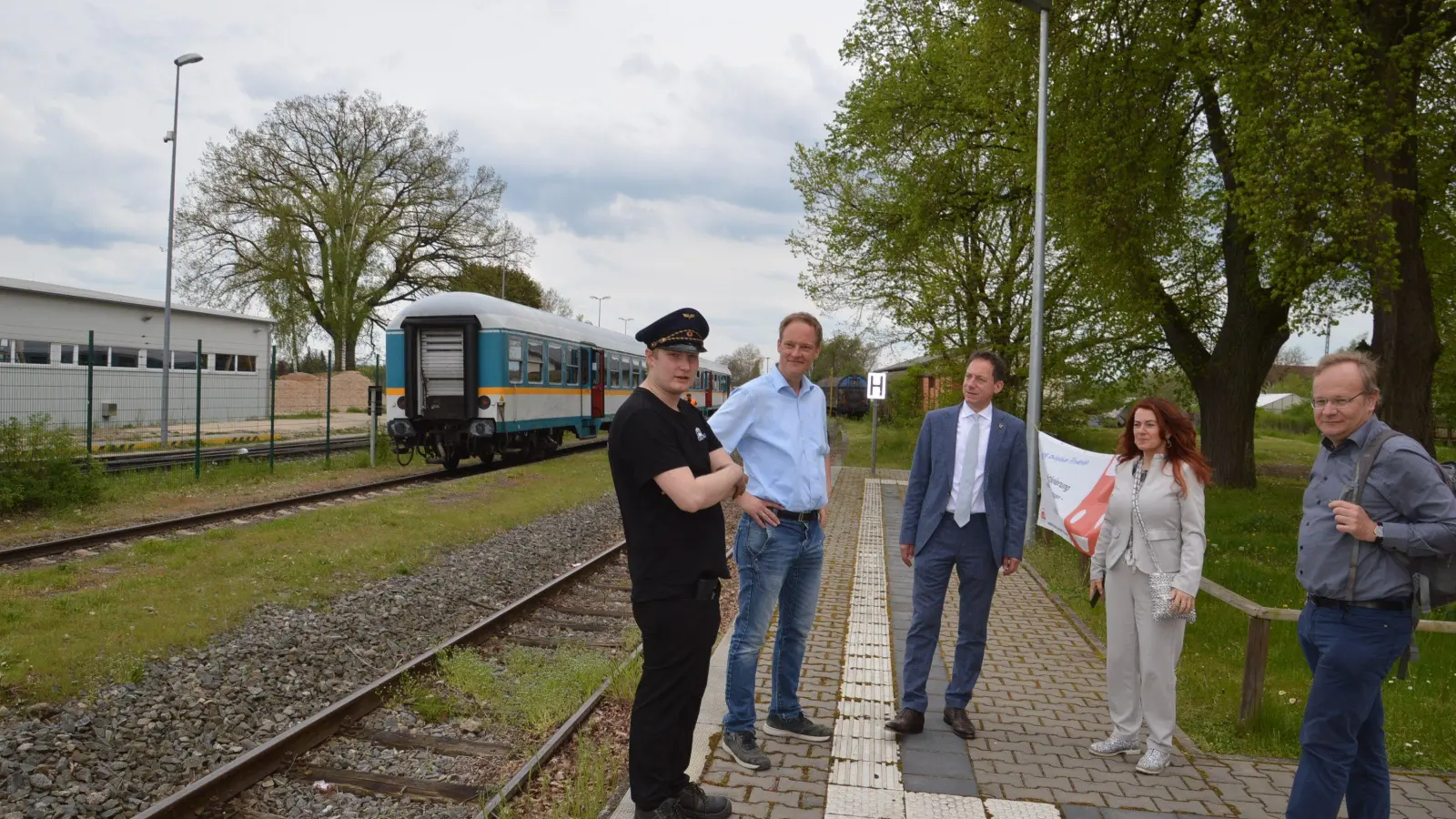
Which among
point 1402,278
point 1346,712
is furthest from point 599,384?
point 1346,712

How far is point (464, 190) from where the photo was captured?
38844 mm

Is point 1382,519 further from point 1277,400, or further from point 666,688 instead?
point 1277,400

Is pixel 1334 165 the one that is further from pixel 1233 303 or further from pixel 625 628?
pixel 625 628

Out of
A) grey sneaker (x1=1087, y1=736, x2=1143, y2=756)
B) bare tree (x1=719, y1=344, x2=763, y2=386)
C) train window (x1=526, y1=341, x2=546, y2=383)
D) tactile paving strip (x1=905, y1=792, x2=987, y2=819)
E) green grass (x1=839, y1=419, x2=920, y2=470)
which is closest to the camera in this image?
tactile paving strip (x1=905, y1=792, x2=987, y2=819)

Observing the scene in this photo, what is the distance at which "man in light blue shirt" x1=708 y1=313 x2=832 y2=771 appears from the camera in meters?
4.17

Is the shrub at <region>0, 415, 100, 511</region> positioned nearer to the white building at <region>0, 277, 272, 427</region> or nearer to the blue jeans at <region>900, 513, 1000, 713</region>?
the white building at <region>0, 277, 272, 427</region>

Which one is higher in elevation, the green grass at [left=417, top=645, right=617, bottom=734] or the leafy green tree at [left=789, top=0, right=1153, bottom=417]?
the leafy green tree at [left=789, top=0, right=1153, bottom=417]

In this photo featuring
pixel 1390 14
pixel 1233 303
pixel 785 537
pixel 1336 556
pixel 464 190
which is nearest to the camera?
pixel 1336 556

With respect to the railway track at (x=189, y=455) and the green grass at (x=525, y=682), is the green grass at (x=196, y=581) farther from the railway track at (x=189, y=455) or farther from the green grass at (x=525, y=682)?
the railway track at (x=189, y=455)

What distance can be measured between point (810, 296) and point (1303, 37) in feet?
50.5

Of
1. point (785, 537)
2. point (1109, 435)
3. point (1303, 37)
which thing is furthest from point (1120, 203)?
point (1109, 435)

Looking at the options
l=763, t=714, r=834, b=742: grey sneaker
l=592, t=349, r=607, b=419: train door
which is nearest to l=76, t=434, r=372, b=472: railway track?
l=592, t=349, r=607, b=419: train door

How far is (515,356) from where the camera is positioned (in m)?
17.1

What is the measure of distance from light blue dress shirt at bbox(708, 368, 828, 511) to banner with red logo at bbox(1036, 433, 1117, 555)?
3302mm
